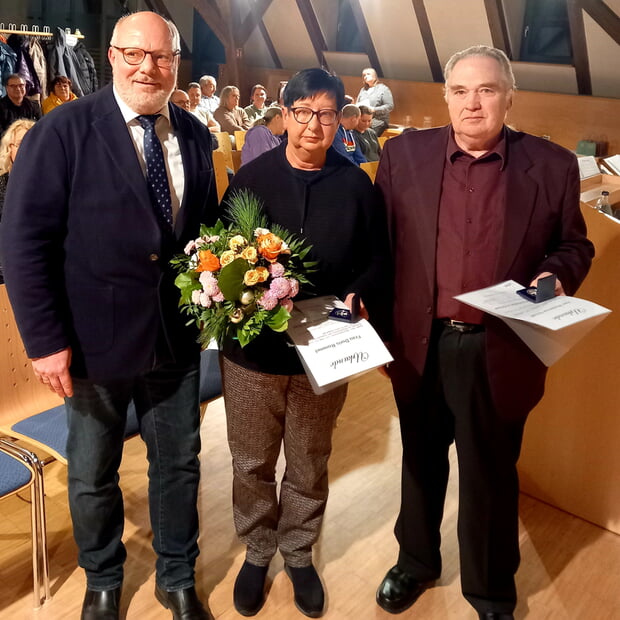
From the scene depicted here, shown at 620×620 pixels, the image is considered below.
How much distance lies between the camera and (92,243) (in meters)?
1.80

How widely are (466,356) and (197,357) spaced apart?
824 millimetres

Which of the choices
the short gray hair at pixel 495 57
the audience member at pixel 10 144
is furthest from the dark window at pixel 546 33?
the short gray hair at pixel 495 57

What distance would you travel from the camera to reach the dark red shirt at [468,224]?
1.89m

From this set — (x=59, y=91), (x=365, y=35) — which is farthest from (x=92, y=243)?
(x=365, y=35)

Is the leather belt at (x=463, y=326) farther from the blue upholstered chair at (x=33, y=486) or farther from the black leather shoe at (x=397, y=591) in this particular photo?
the blue upholstered chair at (x=33, y=486)

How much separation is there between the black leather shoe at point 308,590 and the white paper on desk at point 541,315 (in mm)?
1082

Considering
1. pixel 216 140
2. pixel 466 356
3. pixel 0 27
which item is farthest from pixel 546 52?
pixel 466 356

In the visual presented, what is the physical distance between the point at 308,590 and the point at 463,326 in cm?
104

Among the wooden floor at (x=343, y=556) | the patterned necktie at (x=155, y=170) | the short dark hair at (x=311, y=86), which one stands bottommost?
the wooden floor at (x=343, y=556)

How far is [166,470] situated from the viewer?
2.17m

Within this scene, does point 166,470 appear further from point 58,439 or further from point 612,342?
point 612,342

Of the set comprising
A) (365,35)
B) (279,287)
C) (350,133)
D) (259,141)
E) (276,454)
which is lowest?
(276,454)

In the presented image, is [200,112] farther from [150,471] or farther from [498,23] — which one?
[150,471]

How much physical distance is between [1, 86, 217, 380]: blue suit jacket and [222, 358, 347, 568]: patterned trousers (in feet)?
0.96
